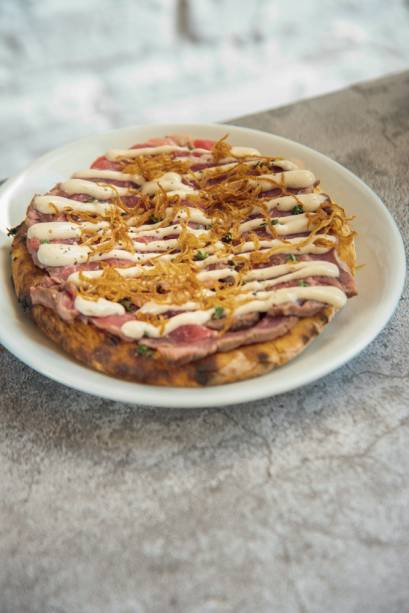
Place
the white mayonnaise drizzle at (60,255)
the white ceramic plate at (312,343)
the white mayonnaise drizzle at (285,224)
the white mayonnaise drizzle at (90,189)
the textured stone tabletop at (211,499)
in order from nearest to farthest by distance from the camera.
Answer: the textured stone tabletop at (211,499)
the white ceramic plate at (312,343)
the white mayonnaise drizzle at (60,255)
the white mayonnaise drizzle at (285,224)
the white mayonnaise drizzle at (90,189)

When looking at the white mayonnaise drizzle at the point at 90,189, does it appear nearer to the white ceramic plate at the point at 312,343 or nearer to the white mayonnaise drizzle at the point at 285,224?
the white ceramic plate at the point at 312,343

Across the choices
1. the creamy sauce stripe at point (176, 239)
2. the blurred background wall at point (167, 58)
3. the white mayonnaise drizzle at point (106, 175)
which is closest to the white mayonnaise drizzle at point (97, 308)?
the creamy sauce stripe at point (176, 239)

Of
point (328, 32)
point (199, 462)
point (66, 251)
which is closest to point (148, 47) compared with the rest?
point (328, 32)

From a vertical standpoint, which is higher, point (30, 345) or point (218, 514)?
point (30, 345)

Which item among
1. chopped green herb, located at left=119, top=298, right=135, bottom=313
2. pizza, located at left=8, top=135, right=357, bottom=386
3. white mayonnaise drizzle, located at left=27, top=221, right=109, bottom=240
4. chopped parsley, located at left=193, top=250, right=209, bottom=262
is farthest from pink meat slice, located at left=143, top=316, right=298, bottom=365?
white mayonnaise drizzle, located at left=27, top=221, right=109, bottom=240

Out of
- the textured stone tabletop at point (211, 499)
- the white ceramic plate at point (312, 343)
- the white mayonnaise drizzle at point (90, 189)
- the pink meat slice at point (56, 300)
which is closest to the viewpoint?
the textured stone tabletop at point (211, 499)

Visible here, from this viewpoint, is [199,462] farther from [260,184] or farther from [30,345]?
[260,184]

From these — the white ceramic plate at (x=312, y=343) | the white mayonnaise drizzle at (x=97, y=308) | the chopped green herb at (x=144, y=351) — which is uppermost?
the white mayonnaise drizzle at (x=97, y=308)
